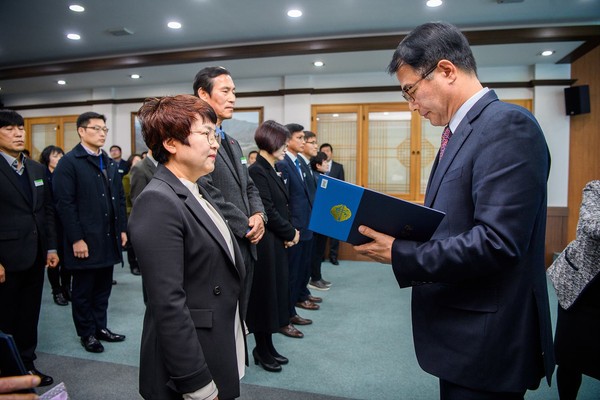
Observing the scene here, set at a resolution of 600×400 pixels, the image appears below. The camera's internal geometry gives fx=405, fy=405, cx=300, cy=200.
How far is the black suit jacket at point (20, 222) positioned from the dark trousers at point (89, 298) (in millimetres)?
332

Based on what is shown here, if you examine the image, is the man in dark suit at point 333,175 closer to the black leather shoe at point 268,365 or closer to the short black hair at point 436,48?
the black leather shoe at point 268,365

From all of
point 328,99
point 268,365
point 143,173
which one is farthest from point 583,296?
point 328,99

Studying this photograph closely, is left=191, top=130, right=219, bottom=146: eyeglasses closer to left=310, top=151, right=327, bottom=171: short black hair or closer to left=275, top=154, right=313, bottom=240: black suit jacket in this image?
left=275, top=154, right=313, bottom=240: black suit jacket

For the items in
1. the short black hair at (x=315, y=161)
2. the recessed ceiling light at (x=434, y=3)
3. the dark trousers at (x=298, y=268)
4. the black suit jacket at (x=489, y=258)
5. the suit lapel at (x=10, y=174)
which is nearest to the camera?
Answer: the black suit jacket at (x=489, y=258)

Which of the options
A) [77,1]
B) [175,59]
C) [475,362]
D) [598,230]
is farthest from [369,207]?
[175,59]

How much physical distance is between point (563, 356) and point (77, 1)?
5.46m

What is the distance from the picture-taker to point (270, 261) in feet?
8.89

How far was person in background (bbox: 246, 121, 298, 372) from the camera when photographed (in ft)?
8.74

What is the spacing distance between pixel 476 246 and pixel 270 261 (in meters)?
1.86

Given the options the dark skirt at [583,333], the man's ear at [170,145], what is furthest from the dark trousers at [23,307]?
the dark skirt at [583,333]

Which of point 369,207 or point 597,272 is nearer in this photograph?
point 369,207

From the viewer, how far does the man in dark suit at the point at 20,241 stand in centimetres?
252

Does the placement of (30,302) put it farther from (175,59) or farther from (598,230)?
(175,59)

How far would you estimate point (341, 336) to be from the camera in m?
3.33
